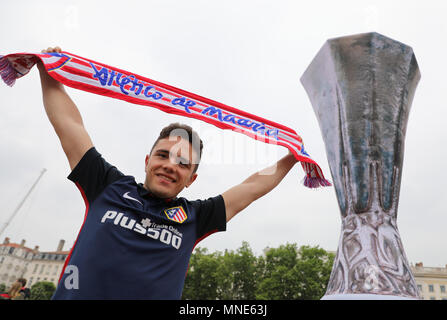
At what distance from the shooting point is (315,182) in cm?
334

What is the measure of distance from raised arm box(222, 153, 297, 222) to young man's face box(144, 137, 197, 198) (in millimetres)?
415

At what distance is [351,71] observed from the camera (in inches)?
115

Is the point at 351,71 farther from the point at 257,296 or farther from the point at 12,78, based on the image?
the point at 257,296

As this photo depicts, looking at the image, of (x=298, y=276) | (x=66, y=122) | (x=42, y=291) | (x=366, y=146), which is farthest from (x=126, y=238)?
(x=42, y=291)

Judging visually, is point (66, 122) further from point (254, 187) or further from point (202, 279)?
point (202, 279)

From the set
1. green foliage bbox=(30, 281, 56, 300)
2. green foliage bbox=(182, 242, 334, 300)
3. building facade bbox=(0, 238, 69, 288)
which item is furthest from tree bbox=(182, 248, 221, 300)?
building facade bbox=(0, 238, 69, 288)

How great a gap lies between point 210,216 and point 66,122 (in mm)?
1253

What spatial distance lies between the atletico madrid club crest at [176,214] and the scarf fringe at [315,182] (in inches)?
70.9

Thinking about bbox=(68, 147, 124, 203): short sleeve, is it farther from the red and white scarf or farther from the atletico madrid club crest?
the red and white scarf

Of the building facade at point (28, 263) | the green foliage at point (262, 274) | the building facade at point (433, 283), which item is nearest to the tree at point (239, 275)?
the green foliage at point (262, 274)

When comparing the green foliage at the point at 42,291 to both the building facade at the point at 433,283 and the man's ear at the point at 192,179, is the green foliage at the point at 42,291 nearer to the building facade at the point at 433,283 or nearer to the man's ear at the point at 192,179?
the man's ear at the point at 192,179

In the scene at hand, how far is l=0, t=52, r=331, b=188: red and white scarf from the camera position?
298 centimetres

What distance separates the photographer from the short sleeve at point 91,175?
6.29ft
